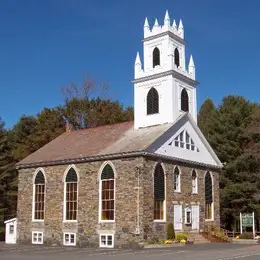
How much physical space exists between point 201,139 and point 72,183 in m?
11.4

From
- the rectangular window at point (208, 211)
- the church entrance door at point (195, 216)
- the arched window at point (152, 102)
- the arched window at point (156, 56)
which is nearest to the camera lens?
the church entrance door at point (195, 216)

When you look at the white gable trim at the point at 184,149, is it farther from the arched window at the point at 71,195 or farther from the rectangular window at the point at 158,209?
the arched window at the point at 71,195

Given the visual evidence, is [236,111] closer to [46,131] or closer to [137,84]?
[137,84]

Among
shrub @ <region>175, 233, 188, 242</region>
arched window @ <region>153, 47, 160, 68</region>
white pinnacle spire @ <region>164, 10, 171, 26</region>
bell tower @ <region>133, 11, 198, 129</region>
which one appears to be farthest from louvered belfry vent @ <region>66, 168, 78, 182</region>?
white pinnacle spire @ <region>164, 10, 171, 26</region>

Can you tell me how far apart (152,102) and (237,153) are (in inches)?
631

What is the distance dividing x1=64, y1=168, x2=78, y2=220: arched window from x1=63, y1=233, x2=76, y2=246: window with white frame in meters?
1.23

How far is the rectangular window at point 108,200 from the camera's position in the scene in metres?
33.2

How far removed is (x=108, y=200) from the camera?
110 feet

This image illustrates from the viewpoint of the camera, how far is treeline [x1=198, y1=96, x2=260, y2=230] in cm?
4706

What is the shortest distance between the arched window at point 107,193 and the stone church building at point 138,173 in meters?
0.07

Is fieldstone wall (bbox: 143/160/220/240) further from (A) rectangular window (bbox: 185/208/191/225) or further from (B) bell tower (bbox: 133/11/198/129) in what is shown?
(B) bell tower (bbox: 133/11/198/129)

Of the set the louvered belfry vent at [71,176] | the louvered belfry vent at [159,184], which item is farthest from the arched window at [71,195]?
the louvered belfry vent at [159,184]

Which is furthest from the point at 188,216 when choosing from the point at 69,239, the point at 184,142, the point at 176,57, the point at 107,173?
the point at 176,57

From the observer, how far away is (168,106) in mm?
36688
